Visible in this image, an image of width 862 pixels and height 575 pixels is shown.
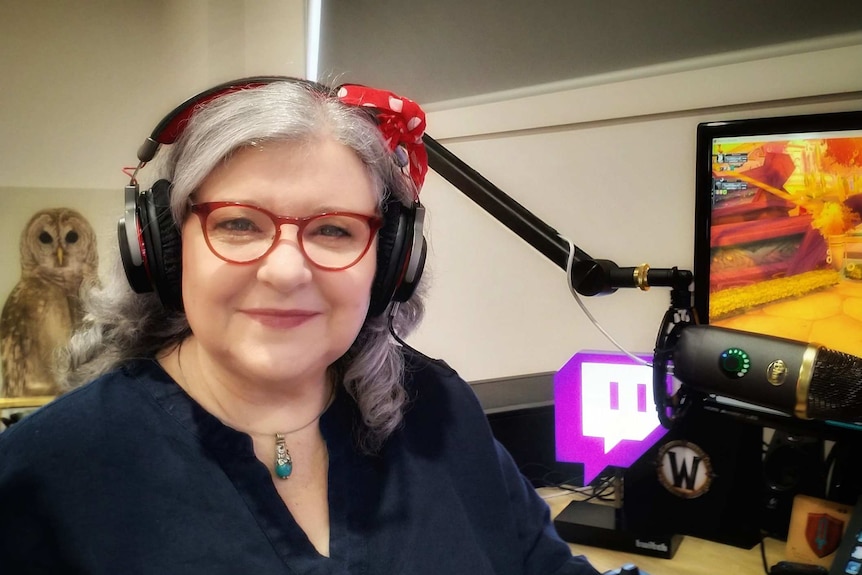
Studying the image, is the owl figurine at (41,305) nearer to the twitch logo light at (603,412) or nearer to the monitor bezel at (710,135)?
the twitch logo light at (603,412)

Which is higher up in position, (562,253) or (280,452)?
(562,253)

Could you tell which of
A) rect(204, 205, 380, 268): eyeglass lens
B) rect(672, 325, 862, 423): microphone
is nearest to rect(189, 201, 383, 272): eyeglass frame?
rect(204, 205, 380, 268): eyeglass lens

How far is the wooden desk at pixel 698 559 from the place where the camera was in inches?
38.9

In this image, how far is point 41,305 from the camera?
5.05 feet

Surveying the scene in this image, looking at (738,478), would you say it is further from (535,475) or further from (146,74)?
(146,74)

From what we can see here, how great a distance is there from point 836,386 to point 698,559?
52cm

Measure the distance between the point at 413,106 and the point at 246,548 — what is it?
56 centimetres

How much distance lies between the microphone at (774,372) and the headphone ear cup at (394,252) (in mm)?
362

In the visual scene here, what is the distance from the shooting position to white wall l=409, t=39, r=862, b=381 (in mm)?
1229

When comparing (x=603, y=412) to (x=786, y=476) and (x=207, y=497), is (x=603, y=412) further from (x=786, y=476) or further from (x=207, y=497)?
(x=207, y=497)

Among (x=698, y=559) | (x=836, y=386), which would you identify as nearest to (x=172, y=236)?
→ (x=836, y=386)

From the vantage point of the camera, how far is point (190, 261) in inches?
26.3

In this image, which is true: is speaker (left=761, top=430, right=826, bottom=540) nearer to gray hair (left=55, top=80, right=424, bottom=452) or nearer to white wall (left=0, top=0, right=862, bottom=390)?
white wall (left=0, top=0, right=862, bottom=390)

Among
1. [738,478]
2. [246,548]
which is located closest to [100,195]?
[246,548]
